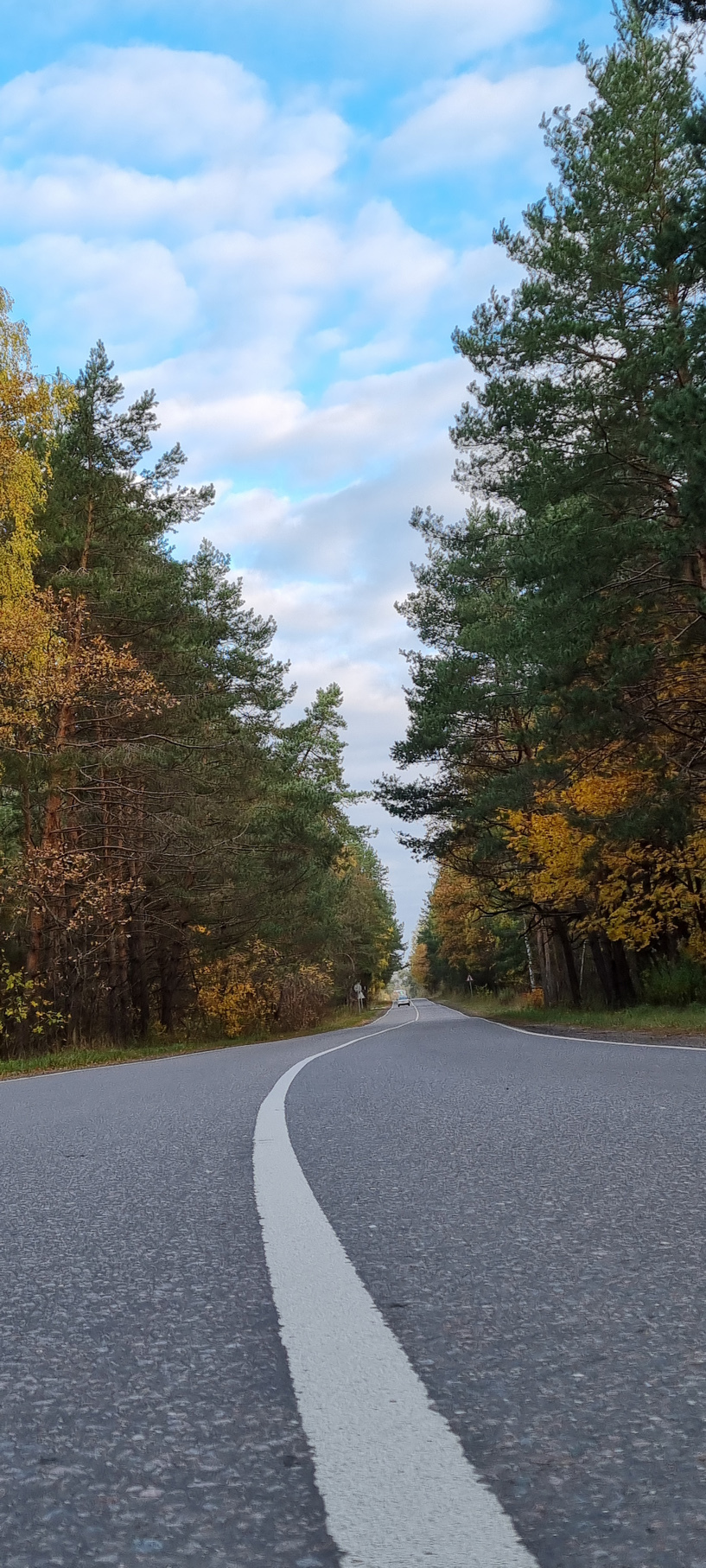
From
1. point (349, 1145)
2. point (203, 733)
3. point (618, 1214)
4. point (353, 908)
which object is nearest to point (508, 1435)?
point (618, 1214)

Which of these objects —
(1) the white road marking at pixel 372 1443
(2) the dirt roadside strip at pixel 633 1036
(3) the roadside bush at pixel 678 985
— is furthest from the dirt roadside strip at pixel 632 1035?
(1) the white road marking at pixel 372 1443

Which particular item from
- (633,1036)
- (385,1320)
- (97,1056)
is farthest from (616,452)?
(385,1320)

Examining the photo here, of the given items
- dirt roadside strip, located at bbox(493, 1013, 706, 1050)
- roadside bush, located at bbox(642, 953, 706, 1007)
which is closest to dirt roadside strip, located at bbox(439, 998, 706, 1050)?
dirt roadside strip, located at bbox(493, 1013, 706, 1050)

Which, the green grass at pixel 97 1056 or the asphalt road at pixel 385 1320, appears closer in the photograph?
the asphalt road at pixel 385 1320

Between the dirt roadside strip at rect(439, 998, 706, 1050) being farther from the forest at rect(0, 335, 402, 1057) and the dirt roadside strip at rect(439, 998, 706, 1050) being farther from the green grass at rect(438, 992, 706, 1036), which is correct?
the forest at rect(0, 335, 402, 1057)

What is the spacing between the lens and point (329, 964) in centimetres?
4700

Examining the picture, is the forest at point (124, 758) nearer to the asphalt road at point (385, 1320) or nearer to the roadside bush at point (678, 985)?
the roadside bush at point (678, 985)

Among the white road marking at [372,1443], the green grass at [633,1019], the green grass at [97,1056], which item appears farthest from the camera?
the green grass at [633,1019]

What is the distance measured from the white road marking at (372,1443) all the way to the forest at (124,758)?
14.8m

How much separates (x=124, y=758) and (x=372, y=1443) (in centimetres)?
1859

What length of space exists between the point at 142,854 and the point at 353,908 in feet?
129

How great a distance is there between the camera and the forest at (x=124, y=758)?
17.1m

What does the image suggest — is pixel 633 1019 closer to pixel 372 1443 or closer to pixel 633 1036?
pixel 633 1036

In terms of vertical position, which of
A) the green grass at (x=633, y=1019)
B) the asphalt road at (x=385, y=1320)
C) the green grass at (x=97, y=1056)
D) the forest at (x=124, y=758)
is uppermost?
the forest at (x=124, y=758)
